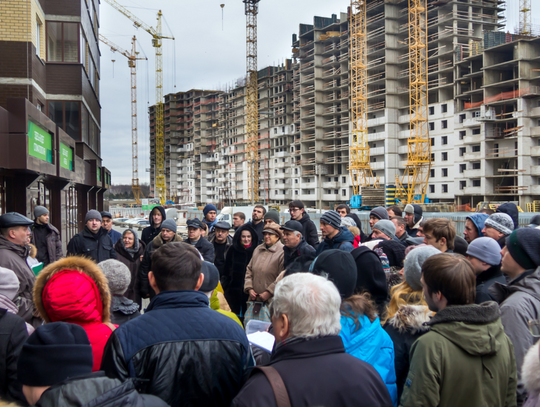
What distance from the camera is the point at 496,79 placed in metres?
53.2

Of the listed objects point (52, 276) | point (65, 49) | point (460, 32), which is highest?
point (460, 32)

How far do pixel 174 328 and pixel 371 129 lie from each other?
70121mm

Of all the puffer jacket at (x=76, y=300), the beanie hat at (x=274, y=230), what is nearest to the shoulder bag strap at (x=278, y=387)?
the puffer jacket at (x=76, y=300)

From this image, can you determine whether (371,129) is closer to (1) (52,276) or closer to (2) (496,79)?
(2) (496,79)

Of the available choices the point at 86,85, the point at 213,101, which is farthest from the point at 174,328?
the point at 213,101

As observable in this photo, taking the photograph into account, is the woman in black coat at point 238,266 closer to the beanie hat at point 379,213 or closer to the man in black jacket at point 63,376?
the beanie hat at point 379,213

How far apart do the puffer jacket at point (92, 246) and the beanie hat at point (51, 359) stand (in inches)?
240

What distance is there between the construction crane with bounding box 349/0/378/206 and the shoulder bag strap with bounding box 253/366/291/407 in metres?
63.9

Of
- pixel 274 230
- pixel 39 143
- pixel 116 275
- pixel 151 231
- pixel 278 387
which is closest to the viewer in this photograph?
pixel 278 387

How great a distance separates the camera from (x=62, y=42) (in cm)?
1670

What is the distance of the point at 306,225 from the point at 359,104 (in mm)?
64974

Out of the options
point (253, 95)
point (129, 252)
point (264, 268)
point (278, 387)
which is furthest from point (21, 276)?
point (253, 95)

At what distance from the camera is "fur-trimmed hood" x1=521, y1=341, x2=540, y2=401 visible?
2031 mm

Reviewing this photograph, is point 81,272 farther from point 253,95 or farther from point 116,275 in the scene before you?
point 253,95
